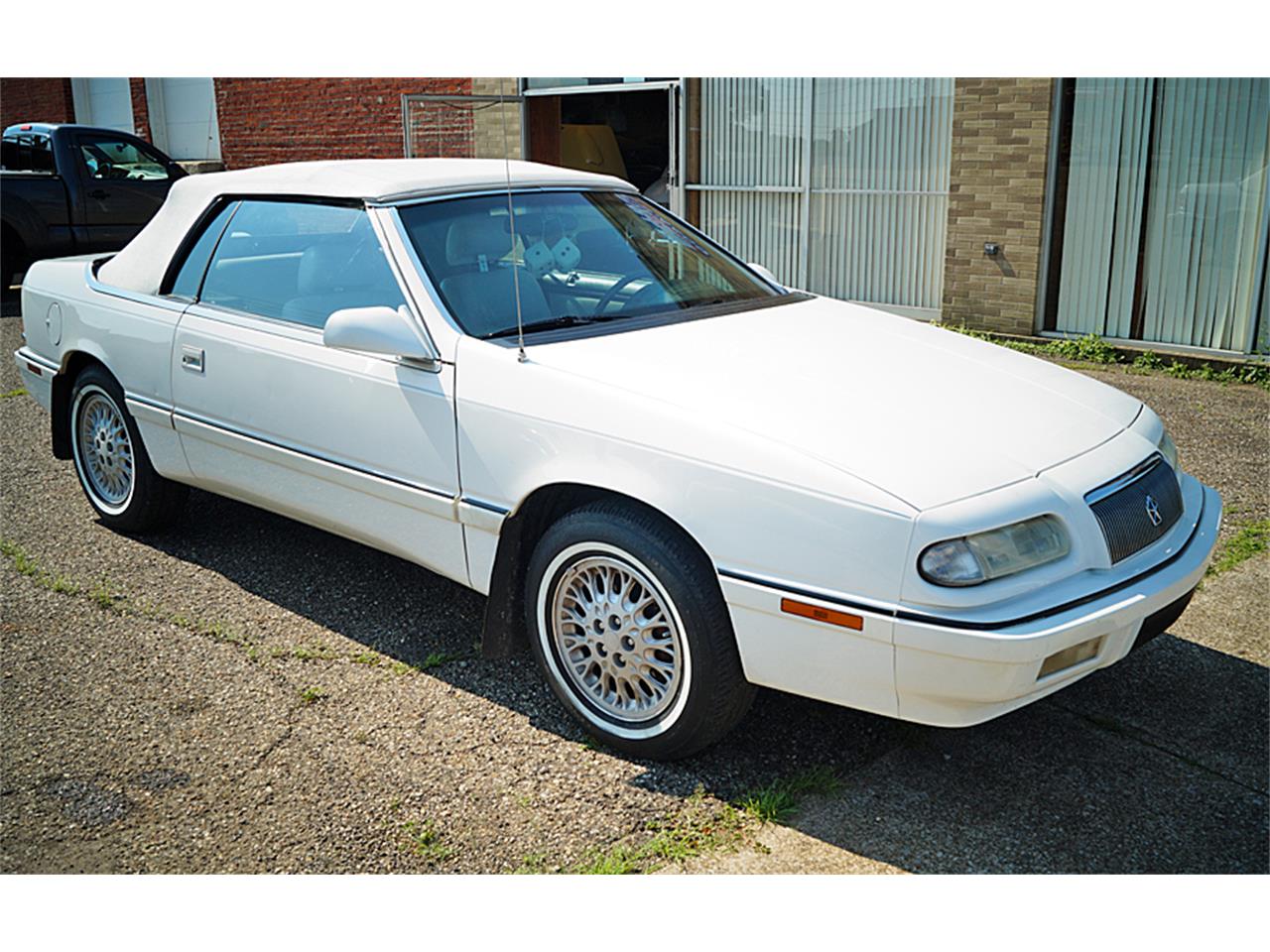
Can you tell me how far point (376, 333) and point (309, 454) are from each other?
705mm

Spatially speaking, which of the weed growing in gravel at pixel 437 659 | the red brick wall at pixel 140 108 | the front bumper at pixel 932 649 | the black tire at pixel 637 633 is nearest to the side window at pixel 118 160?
the red brick wall at pixel 140 108

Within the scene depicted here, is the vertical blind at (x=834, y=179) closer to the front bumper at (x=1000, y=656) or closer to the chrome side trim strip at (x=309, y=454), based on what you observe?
the chrome side trim strip at (x=309, y=454)

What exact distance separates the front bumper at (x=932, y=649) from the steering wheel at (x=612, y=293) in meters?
1.30

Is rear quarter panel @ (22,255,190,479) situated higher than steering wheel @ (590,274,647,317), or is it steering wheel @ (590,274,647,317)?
steering wheel @ (590,274,647,317)

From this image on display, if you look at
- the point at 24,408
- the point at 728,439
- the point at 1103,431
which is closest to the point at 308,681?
the point at 728,439

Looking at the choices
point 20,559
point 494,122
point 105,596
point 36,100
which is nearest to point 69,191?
point 494,122

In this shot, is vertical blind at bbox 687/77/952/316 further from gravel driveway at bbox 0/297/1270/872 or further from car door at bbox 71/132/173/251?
car door at bbox 71/132/173/251

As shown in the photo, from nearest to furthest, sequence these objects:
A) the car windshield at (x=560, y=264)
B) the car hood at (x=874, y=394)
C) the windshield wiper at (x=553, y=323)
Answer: the car hood at (x=874, y=394), the windshield wiper at (x=553, y=323), the car windshield at (x=560, y=264)

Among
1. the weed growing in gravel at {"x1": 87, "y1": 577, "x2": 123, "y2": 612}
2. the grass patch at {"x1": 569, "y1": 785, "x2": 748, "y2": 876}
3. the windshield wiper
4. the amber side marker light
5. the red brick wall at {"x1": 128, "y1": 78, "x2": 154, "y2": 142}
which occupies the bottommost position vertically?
the weed growing in gravel at {"x1": 87, "y1": 577, "x2": 123, "y2": 612}

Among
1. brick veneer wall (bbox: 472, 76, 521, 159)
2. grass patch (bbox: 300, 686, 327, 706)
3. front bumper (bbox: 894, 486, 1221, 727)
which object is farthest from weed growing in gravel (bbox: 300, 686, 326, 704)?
brick veneer wall (bbox: 472, 76, 521, 159)

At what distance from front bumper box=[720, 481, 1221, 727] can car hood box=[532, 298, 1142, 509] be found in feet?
1.09

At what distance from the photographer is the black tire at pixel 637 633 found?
3340mm

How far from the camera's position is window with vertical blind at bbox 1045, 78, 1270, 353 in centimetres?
838

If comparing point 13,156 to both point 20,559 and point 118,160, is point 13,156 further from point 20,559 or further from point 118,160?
point 20,559
